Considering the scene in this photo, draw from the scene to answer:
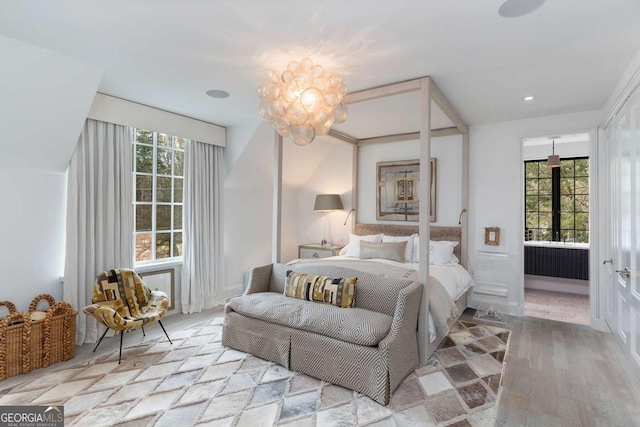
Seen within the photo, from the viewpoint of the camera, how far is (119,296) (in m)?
3.20

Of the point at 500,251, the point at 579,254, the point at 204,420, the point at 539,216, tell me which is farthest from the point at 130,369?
the point at 539,216

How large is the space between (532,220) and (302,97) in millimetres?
5755

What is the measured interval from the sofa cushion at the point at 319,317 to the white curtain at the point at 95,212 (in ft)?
4.94

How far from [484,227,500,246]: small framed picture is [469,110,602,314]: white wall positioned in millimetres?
53

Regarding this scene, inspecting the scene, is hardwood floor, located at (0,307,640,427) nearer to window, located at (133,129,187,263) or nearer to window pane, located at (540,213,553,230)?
Answer: window, located at (133,129,187,263)

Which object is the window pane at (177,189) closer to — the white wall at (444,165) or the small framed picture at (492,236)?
the white wall at (444,165)

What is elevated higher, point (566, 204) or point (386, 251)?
point (566, 204)

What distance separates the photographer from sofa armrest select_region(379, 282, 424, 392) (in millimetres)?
2354

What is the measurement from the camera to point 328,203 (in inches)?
216

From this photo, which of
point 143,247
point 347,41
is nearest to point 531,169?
point 347,41

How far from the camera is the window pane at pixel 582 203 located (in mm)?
5766

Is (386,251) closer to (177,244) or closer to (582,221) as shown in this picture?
(177,244)

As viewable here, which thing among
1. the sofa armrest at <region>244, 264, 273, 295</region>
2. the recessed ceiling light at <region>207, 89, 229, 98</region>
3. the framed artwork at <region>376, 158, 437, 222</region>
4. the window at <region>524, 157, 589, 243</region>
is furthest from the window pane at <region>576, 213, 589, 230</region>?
the recessed ceiling light at <region>207, 89, 229, 98</region>

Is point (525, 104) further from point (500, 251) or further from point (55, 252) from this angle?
point (55, 252)
